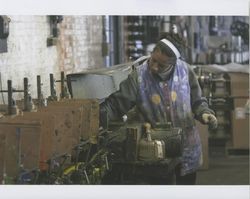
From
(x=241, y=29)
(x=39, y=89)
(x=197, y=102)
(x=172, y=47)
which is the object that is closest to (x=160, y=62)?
(x=172, y=47)

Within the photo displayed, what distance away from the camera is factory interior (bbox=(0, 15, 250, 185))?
2.41 meters

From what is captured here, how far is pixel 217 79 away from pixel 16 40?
808 mm

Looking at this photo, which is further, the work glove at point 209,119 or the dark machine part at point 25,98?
the work glove at point 209,119

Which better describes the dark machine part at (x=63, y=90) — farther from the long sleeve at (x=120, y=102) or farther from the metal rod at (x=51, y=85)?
the long sleeve at (x=120, y=102)

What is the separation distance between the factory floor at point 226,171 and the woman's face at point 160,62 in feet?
1.27

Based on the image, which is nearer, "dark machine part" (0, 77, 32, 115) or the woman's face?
"dark machine part" (0, 77, 32, 115)

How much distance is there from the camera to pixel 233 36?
253 cm

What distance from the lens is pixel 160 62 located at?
8.26 feet

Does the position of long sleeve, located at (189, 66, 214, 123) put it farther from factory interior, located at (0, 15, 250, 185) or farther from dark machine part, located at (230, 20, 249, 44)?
dark machine part, located at (230, 20, 249, 44)

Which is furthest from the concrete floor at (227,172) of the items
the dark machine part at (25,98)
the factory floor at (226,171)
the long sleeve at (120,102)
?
the dark machine part at (25,98)

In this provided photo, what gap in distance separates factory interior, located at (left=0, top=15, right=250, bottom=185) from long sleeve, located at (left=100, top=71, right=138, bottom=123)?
0.02 meters

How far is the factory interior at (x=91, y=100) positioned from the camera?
7.89ft

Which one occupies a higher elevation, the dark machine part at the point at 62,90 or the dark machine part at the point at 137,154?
the dark machine part at the point at 62,90

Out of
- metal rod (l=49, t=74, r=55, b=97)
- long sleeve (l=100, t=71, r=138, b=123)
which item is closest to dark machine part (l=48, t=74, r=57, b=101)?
metal rod (l=49, t=74, r=55, b=97)
